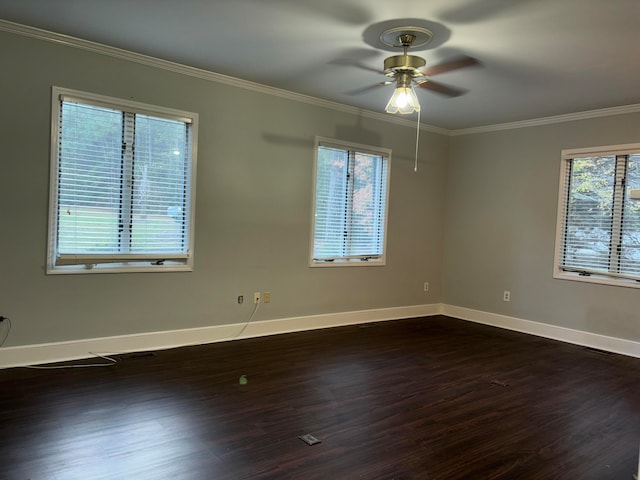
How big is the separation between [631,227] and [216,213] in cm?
424

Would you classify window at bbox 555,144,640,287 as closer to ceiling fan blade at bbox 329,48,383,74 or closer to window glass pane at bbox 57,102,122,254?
ceiling fan blade at bbox 329,48,383,74

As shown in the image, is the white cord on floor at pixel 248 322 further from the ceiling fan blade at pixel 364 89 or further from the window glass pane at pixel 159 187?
the ceiling fan blade at pixel 364 89

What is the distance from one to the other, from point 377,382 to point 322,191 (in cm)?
238

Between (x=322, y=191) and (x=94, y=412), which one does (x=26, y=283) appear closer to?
(x=94, y=412)

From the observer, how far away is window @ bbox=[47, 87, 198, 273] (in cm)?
358

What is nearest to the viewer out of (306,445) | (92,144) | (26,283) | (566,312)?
(306,445)

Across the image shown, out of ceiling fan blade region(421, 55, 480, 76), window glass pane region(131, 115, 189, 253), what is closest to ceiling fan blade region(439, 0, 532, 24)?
ceiling fan blade region(421, 55, 480, 76)

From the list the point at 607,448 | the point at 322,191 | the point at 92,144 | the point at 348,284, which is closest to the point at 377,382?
the point at 607,448

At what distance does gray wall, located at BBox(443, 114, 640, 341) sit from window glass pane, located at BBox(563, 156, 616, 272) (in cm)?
18

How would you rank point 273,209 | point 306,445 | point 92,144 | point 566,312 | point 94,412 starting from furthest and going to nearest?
point 566,312 → point 273,209 → point 92,144 → point 94,412 → point 306,445

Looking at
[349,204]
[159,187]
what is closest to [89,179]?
[159,187]

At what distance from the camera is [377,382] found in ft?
11.5

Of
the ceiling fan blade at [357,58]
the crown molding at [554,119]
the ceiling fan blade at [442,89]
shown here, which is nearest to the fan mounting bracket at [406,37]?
the ceiling fan blade at [357,58]

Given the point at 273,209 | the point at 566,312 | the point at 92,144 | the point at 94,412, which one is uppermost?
the point at 92,144
